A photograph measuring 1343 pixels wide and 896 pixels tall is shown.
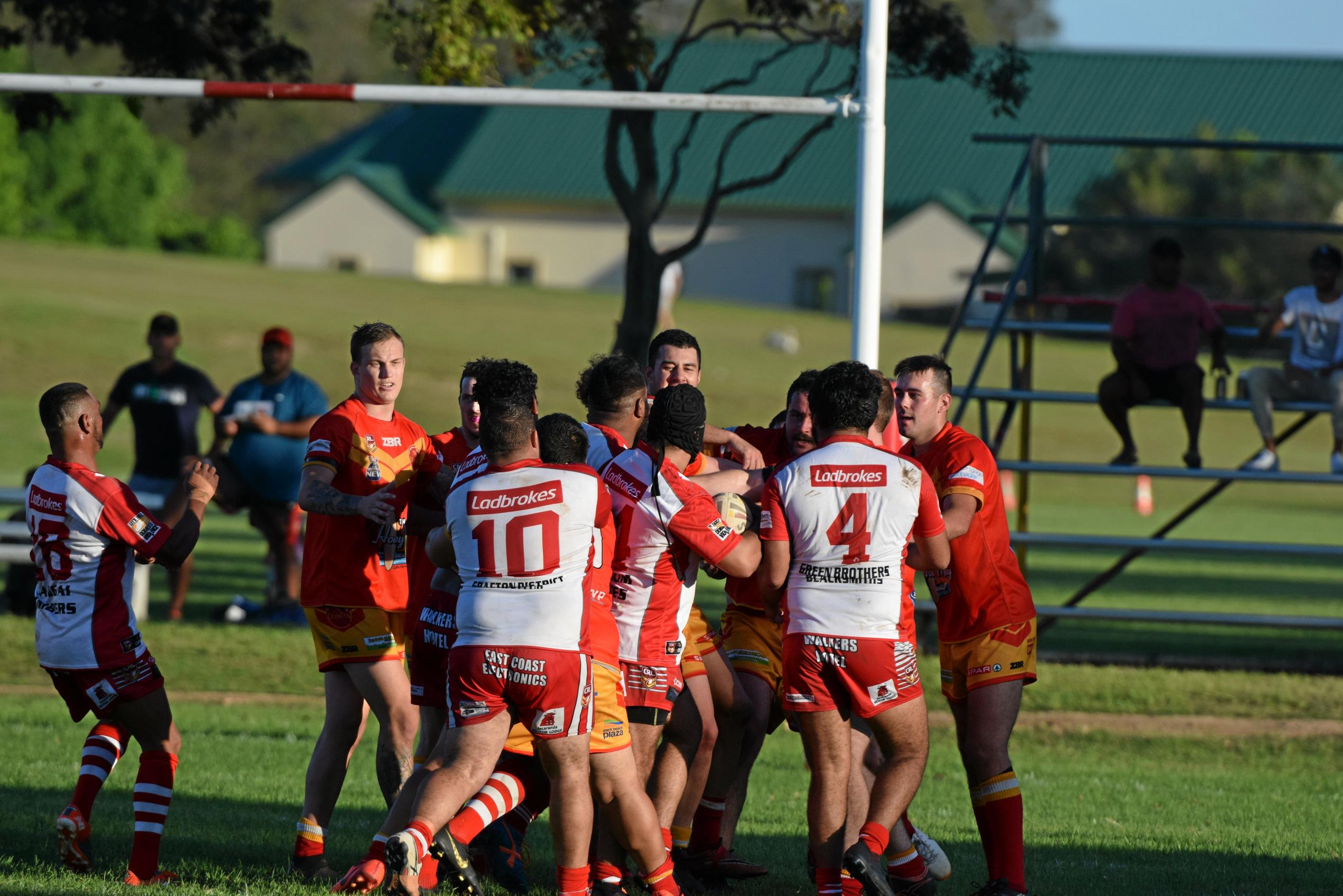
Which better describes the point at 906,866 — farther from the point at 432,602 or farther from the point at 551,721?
the point at 432,602

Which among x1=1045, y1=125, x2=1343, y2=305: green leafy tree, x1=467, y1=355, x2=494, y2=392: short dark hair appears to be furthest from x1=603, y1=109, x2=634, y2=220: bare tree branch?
x1=1045, y1=125, x2=1343, y2=305: green leafy tree

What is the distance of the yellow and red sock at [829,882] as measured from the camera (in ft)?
17.5

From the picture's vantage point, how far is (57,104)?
13.5 m

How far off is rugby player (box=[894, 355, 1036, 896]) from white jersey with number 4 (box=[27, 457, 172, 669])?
113 inches

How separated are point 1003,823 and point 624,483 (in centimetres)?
189

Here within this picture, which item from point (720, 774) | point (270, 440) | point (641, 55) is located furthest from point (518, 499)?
point (641, 55)

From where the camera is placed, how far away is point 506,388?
5223 mm

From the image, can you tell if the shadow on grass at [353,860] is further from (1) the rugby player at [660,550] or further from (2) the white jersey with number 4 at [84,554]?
(1) the rugby player at [660,550]

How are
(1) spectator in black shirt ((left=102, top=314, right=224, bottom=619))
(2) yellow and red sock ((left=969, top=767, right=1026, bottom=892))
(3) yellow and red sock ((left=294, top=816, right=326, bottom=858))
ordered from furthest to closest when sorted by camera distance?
(1) spectator in black shirt ((left=102, top=314, right=224, bottom=619)) < (3) yellow and red sock ((left=294, top=816, right=326, bottom=858)) < (2) yellow and red sock ((left=969, top=767, right=1026, bottom=892))

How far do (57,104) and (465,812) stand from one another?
1044 centimetres

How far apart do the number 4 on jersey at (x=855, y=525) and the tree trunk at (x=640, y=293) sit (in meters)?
7.92

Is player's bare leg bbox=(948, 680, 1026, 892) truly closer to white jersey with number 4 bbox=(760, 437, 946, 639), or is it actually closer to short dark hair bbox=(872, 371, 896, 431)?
white jersey with number 4 bbox=(760, 437, 946, 639)

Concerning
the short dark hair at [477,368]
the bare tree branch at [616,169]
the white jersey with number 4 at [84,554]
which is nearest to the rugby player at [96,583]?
the white jersey with number 4 at [84,554]

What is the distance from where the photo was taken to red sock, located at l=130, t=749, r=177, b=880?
5.55 metres
